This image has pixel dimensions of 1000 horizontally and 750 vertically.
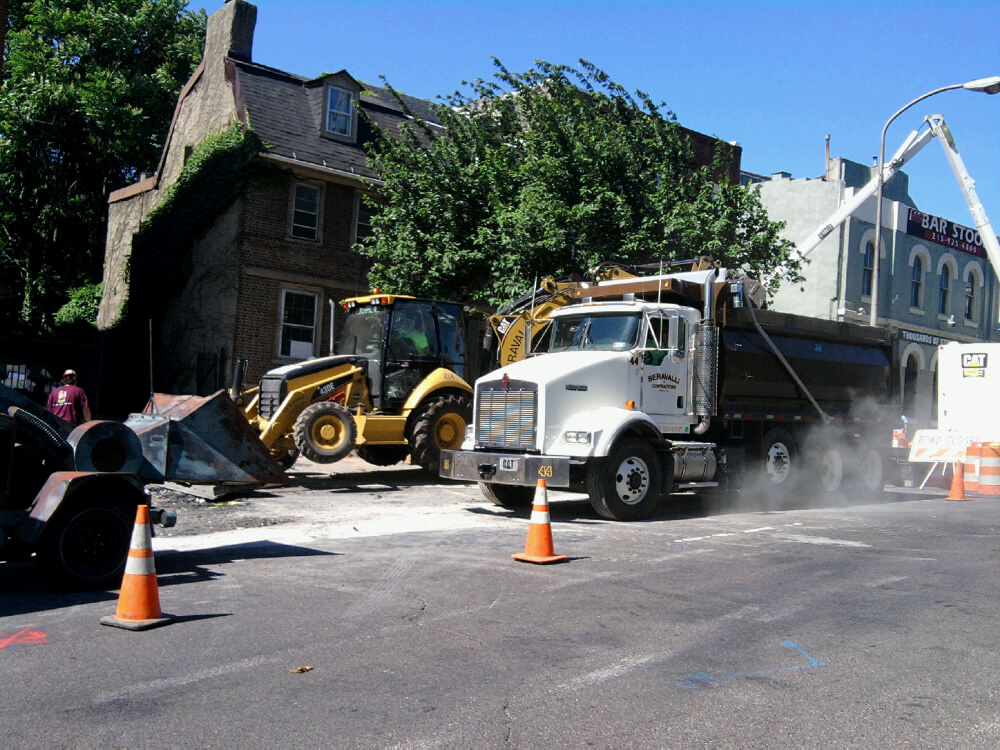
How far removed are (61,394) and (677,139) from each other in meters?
13.4

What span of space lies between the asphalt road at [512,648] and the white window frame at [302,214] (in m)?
14.5

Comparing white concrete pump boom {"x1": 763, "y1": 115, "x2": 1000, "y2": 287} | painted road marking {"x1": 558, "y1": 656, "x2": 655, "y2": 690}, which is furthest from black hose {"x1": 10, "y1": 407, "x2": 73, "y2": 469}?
white concrete pump boom {"x1": 763, "y1": 115, "x2": 1000, "y2": 287}

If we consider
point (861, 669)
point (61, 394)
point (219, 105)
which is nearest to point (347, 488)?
point (61, 394)

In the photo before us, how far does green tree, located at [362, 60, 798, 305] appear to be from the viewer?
1905cm

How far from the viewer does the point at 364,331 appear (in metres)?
16.1

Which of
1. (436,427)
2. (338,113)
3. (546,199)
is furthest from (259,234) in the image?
(436,427)

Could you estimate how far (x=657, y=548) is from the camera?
983 centimetres

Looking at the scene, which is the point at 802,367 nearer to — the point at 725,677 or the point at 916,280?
the point at 725,677

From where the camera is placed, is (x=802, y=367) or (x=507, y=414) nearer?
(x=507, y=414)

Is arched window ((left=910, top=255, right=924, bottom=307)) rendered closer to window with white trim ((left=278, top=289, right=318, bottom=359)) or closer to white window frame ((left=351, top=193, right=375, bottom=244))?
white window frame ((left=351, top=193, right=375, bottom=244))

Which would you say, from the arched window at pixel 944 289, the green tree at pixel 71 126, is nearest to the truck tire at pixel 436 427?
the green tree at pixel 71 126

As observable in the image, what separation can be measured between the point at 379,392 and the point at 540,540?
732cm

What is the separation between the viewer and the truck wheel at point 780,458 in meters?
14.5

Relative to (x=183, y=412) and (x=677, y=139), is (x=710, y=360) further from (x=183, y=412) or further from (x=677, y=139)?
(x=677, y=139)
